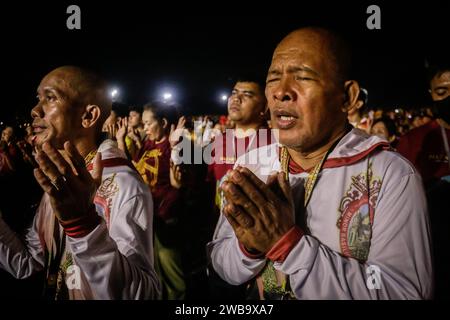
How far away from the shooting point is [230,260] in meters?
1.61

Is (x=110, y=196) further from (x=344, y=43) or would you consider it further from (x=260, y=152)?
(x=344, y=43)

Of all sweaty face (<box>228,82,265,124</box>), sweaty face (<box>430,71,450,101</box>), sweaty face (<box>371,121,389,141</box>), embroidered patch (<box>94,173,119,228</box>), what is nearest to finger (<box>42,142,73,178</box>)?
embroidered patch (<box>94,173,119,228</box>)

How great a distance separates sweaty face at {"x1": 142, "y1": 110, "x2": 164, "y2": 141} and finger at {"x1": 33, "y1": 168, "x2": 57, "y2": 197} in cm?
384

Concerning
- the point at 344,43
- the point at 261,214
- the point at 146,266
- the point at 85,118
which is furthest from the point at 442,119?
the point at 85,118

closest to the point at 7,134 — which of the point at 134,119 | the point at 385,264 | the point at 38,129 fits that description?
the point at 134,119

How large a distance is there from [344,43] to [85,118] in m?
1.84

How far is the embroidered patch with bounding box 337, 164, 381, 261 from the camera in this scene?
4.77 ft

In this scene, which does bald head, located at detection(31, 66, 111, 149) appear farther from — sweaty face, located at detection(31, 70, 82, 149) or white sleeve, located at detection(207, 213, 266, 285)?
white sleeve, located at detection(207, 213, 266, 285)

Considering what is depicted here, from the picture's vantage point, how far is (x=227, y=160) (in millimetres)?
4195

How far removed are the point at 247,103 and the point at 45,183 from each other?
319 cm

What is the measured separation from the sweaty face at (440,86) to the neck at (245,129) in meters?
2.07

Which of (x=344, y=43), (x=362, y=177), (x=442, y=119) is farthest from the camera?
(x=442, y=119)

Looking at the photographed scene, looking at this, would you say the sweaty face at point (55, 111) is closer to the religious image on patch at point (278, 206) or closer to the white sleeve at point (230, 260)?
the religious image on patch at point (278, 206)

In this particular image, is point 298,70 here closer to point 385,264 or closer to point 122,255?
point 385,264
